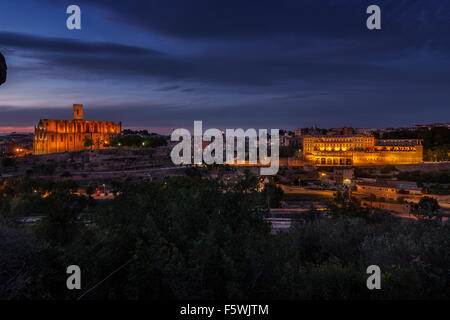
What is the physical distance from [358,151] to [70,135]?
165 feet

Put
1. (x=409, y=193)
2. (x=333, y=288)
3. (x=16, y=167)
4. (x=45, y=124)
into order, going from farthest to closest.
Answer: (x=45, y=124) < (x=16, y=167) < (x=409, y=193) < (x=333, y=288)

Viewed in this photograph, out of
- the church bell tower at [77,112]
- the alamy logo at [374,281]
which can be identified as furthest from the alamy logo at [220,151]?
the alamy logo at [374,281]

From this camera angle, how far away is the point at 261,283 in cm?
398

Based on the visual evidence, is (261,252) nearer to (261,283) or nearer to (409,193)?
(261,283)

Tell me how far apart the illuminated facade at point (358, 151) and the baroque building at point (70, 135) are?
126ft

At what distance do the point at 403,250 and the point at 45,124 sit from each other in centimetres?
5445

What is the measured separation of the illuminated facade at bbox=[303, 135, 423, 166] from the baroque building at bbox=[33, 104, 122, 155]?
38286 millimetres

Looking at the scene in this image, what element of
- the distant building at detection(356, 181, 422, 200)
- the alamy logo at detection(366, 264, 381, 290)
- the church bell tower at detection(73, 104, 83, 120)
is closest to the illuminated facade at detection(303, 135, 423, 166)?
the distant building at detection(356, 181, 422, 200)

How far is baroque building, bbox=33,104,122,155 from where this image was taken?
50.3 m

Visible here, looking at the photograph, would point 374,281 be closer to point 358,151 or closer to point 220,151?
point 358,151

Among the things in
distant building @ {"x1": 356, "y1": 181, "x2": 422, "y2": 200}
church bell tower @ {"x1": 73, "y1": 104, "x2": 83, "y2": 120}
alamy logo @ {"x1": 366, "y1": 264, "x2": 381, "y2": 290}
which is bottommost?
distant building @ {"x1": 356, "y1": 181, "x2": 422, "y2": 200}

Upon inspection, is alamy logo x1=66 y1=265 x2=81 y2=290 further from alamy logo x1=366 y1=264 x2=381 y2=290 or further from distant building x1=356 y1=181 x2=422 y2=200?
distant building x1=356 y1=181 x2=422 y2=200

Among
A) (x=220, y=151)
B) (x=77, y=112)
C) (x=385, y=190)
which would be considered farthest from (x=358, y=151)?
(x=77, y=112)
